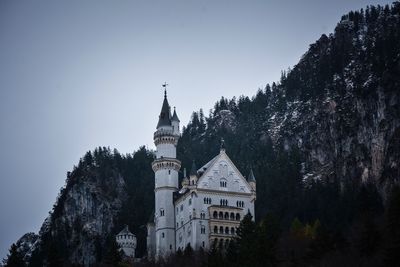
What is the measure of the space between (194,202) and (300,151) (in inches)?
2031

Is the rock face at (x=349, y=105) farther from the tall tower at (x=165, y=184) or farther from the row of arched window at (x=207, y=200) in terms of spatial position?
the tall tower at (x=165, y=184)

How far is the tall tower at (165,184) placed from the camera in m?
117

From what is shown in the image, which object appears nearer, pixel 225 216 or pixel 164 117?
pixel 225 216

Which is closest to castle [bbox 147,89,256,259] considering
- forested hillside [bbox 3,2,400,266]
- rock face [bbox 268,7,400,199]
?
forested hillside [bbox 3,2,400,266]

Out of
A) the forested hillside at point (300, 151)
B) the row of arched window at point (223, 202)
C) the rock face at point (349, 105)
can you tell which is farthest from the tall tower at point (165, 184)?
the rock face at point (349, 105)

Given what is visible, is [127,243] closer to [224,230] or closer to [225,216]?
[225,216]

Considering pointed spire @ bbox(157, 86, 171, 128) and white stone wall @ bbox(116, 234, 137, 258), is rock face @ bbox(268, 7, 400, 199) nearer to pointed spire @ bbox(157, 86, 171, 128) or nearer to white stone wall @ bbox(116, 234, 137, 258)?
pointed spire @ bbox(157, 86, 171, 128)

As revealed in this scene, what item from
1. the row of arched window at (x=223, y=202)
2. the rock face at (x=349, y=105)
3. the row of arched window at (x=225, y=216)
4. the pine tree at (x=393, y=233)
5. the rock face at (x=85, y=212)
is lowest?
the pine tree at (x=393, y=233)

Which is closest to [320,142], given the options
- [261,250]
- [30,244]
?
[30,244]

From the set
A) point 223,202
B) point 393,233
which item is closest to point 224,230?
point 223,202

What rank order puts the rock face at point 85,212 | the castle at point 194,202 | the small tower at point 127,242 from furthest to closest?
1. the rock face at point 85,212
2. the small tower at point 127,242
3. the castle at point 194,202

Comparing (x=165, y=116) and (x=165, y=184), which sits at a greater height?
(x=165, y=116)

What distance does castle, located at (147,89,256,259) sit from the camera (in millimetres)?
112250

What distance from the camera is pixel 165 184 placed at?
392 ft
